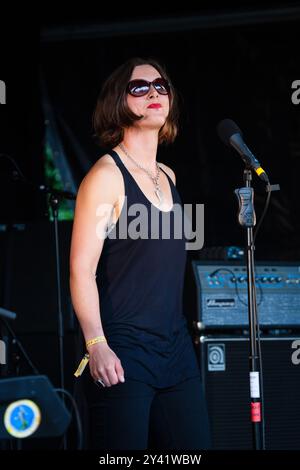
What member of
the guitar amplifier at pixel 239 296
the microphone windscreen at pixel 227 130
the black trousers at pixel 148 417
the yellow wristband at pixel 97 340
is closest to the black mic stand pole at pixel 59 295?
the guitar amplifier at pixel 239 296

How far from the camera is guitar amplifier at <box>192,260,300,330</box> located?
14.2ft

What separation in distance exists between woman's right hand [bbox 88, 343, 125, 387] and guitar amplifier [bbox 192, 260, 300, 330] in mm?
1773

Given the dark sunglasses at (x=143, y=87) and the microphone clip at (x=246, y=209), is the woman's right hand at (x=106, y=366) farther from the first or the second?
the dark sunglasses at (x=143, y=87)

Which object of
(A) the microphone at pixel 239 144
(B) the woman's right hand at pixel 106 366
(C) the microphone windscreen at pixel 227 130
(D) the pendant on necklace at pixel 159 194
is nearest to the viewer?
(B) the woman's right hand at pixel 106 366

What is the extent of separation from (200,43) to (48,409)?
4.42 m

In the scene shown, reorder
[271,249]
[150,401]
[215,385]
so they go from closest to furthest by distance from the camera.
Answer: [150,401] < [215,385] < [271,249]

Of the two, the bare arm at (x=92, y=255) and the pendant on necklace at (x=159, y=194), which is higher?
the pendant on necklace at (x=159, y=194)

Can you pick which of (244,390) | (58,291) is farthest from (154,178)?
(58,291)

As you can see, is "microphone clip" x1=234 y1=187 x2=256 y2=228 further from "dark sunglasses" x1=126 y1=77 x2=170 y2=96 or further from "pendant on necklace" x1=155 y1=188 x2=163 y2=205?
"dark sunglasses" x1=126 y1=77 x2=170 y2=96

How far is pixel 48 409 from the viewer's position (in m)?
1.42

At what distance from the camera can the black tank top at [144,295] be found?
2617 millimetres

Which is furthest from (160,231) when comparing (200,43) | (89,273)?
(200,43)

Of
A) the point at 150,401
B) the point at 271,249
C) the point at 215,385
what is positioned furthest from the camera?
the point at 271,249
